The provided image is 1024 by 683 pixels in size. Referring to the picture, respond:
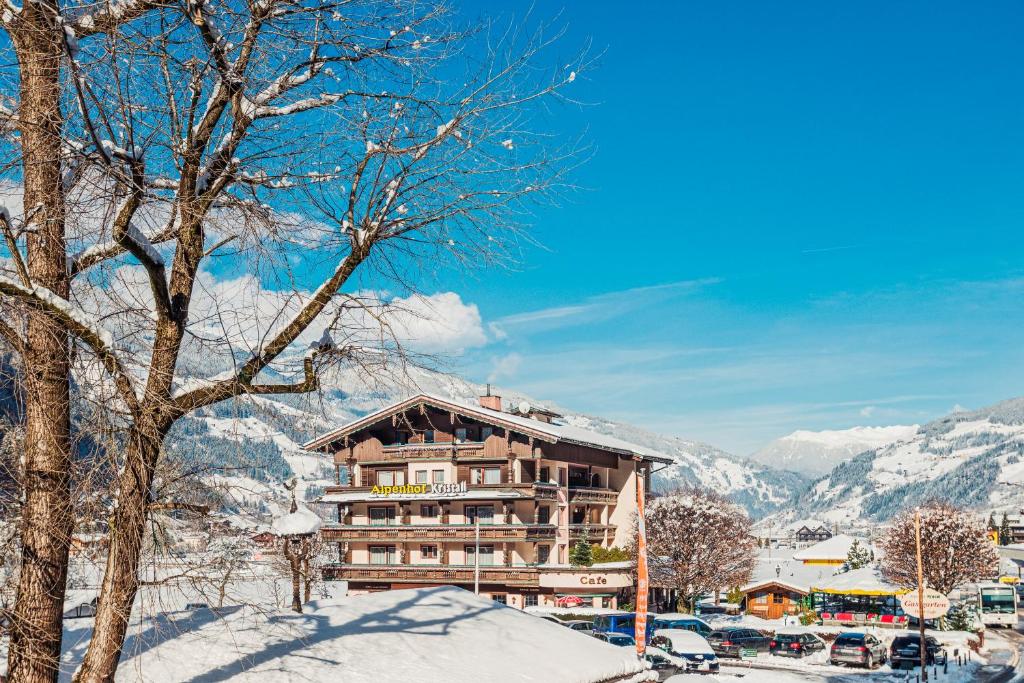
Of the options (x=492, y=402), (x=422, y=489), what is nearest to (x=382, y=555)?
(x=422, y=489)

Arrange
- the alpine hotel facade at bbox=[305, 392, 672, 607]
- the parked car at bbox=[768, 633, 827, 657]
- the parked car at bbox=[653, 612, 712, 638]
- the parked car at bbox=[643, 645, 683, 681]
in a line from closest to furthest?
the parked car at bbox=[643, 645, 683, 681]
the parked car at bbox=[768, 633, 827, 657]
the parked car at bbox=[653, 612, 712, 638]
the alpine hotel facade at bbox=[305, 392, 672, 607]

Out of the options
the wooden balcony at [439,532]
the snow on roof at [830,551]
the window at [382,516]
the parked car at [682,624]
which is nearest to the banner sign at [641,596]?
the parked car at [682,624]

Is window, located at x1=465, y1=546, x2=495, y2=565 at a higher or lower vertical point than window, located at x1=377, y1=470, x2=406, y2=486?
lower

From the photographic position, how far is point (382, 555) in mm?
63219

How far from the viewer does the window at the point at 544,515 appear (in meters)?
61.5

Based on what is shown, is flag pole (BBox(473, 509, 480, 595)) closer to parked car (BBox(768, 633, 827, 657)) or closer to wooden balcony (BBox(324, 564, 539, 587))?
wooden balcony (BBox(324, 564, 539, 587))

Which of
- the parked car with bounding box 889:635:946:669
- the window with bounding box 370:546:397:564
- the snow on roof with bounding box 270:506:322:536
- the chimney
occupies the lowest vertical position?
the parked car with bounding box 889:635:946:669

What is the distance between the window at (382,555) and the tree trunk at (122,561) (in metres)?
54.3

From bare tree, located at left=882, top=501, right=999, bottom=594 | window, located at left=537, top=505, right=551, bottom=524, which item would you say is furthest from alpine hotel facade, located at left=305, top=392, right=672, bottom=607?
bare tree, located at left=882, top=501, right=999, bottom=594

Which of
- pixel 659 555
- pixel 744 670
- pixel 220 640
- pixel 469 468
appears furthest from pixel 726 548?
pixel 220 640

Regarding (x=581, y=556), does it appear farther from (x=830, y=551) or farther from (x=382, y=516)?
(x=830, y=551)

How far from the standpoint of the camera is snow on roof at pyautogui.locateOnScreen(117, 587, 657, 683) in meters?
11.9

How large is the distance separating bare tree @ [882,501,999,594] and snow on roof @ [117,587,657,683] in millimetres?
70762

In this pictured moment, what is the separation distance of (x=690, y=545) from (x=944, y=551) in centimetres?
2258
